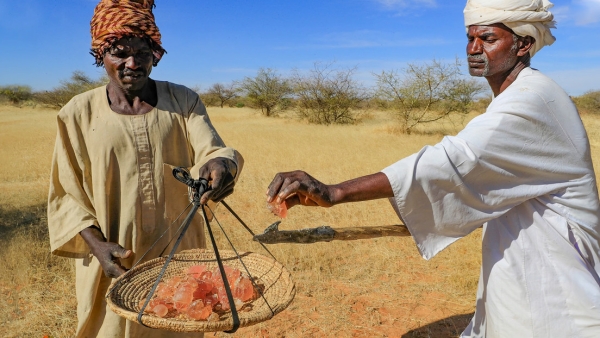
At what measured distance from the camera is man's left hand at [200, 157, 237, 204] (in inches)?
78.5

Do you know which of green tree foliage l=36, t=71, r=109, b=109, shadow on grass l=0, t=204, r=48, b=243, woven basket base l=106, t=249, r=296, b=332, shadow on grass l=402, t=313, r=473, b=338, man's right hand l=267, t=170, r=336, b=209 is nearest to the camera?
man's right hand l=267, t=170, r=336, b=209

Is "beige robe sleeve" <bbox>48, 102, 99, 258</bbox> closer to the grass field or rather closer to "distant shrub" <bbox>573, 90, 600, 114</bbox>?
the grass field

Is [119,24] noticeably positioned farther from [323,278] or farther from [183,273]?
[323,278]

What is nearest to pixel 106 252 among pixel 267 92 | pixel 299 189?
pixel 299 189

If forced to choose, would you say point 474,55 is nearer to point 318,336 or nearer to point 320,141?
point 318,336

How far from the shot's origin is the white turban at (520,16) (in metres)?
1.79

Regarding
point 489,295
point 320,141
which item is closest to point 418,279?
point 489,295

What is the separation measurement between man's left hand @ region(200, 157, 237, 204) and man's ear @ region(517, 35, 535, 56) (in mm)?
1304

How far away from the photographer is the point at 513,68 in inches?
72.5

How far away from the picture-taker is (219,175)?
2.03 metres

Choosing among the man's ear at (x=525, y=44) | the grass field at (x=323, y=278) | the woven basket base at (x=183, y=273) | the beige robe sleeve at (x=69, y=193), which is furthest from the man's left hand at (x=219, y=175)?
the grass field at (x=323, y=278)

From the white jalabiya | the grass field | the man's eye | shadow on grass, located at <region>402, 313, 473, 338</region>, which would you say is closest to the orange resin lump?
the white jalabiya

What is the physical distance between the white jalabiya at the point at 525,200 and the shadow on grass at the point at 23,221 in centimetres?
561

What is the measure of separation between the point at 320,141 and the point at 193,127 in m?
13.4
